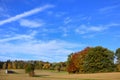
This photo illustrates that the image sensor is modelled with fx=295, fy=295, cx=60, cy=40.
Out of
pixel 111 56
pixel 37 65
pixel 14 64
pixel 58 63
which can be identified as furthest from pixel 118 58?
pixel 14 64

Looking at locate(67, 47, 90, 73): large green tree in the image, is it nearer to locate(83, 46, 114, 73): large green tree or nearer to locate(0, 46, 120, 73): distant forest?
locate(0, 46, 120, 73): distant forest

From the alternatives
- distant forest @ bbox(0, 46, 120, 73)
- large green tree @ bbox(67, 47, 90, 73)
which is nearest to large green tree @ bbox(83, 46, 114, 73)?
distant forest @ bbox(0, 46, 120, 73)

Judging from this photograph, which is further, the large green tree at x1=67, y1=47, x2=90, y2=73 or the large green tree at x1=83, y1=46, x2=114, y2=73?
the large green tree at x1=67, y1=47, x2=90, y2=73

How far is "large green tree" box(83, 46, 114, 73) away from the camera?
93938 mm

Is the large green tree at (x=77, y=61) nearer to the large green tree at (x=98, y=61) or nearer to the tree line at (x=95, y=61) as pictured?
the tree line at (x=95, y=61)

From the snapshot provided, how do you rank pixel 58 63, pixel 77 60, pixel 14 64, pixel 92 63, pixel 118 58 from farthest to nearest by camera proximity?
1. pixel 14 64
2. pixel 58 63
3. pixel 118 58
4. pixel 77 60
5. pixel 92 63

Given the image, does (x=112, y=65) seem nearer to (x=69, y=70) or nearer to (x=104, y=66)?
(x=104, y=66)

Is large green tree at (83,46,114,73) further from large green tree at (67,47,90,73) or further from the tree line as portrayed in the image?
large green tree at (67,47,90,73)

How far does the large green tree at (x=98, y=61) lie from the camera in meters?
93.9

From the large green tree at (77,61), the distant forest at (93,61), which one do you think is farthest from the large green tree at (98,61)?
the large green tree at (77,61)

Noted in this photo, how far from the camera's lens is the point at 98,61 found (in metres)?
94.2

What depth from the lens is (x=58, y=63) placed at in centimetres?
14475

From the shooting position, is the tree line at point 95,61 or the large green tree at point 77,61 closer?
the tree line at point 95,61

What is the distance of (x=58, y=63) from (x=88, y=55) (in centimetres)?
5054
